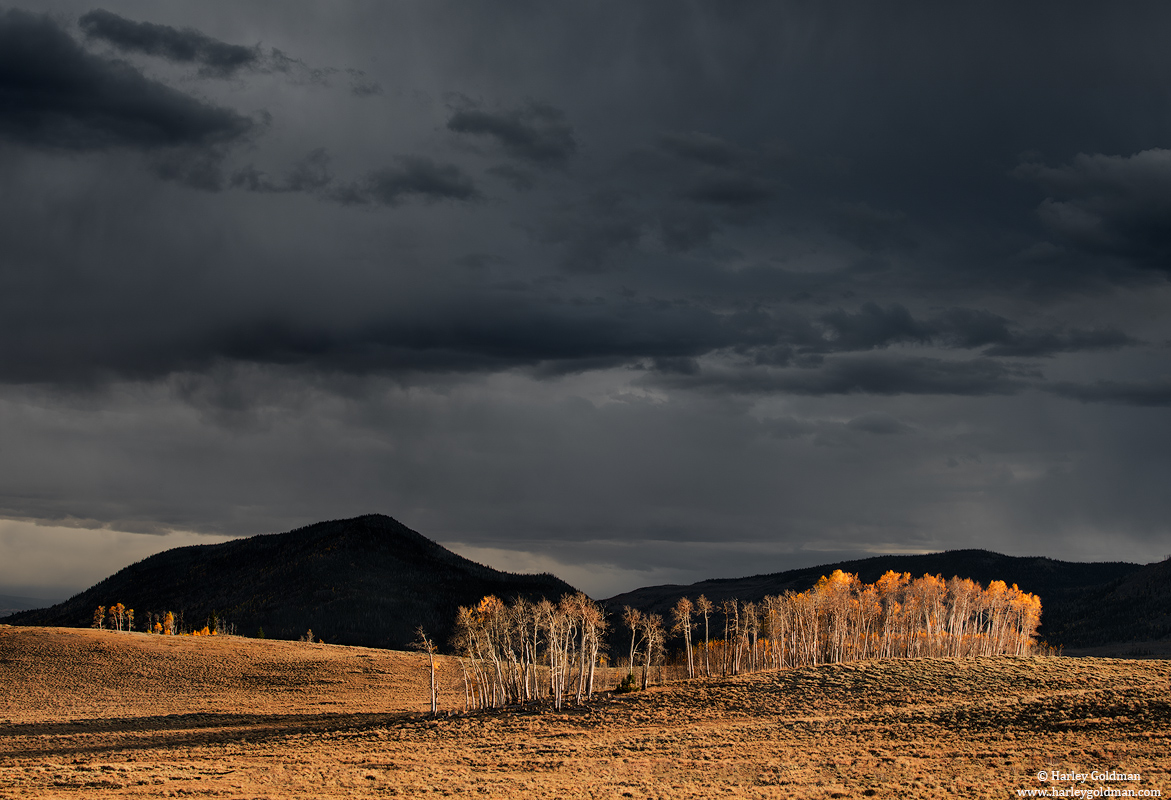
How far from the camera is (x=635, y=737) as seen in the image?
65250mm

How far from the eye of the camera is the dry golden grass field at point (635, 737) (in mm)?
46875

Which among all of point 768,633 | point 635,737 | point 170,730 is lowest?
point 170,730

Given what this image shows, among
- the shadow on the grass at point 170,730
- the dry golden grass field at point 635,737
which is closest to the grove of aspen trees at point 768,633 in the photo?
the dry golden grass field at point 635,737

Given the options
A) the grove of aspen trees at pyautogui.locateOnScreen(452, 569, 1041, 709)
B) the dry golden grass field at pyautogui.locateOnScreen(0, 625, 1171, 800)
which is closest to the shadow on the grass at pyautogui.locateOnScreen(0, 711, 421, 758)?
the dry golden grass field at pyautogui.locateOnScreen(0, 625, 1171, 800)

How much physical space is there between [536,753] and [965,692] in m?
46.9

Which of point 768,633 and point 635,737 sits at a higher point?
point 635,737

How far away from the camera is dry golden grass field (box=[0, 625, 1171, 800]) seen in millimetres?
46875

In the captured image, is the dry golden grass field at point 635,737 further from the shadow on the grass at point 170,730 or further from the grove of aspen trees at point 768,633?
the grove of aspen trees at point 768,633

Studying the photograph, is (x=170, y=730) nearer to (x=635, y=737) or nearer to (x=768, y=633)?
(x=635, y=737)

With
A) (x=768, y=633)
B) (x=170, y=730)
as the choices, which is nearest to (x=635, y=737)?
(x=170, y=730)

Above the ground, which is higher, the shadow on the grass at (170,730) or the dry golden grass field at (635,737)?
the dry golden grass field at (635,737)

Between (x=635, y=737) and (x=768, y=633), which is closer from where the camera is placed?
(x=635, y=737)

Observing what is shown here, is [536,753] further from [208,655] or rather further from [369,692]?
[208,655]

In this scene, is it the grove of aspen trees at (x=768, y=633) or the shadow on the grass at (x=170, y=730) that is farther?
the grove of aspen trees at (x=768, y=633)
